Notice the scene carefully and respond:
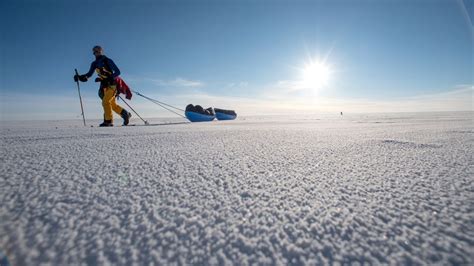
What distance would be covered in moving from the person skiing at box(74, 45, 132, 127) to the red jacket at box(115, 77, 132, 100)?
0.46ft

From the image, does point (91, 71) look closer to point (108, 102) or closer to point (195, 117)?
point (108, 102)

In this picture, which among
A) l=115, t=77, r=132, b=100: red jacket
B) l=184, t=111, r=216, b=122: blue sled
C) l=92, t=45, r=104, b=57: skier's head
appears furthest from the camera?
l=184, t=111, r=216, b=122: blue sled

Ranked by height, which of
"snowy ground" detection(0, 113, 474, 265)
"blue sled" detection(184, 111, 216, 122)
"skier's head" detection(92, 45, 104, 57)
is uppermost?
"skier's head" detection(92, 45, 104, 57)

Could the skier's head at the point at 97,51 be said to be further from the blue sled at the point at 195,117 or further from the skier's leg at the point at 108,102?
the blue sled at the point at 195,117

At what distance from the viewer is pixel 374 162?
1209 mm

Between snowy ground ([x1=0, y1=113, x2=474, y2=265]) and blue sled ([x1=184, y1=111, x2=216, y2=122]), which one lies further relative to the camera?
blue sled ([x1=184, y1=111, x2=216, y2=122])

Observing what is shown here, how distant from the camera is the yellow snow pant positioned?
4.12 m

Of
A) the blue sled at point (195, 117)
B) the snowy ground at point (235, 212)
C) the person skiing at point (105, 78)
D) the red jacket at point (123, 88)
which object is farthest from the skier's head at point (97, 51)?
the snowy ground at point (235, 212)

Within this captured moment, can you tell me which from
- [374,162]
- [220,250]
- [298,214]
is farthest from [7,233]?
[374,162]

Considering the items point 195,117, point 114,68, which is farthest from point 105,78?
point 195,117

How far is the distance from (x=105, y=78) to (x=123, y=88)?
50cm

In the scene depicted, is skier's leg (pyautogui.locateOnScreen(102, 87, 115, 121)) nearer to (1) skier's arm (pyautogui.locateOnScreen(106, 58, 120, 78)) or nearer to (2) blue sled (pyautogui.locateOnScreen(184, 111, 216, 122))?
(1) skier's arm (pyautogui.locateOnScreen(106, 58, 120, 78))

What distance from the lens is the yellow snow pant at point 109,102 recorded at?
412 cm

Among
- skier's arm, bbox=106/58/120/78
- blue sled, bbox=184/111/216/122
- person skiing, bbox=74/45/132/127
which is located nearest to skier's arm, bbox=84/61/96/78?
person skiing, bbox=74/45/132/127
